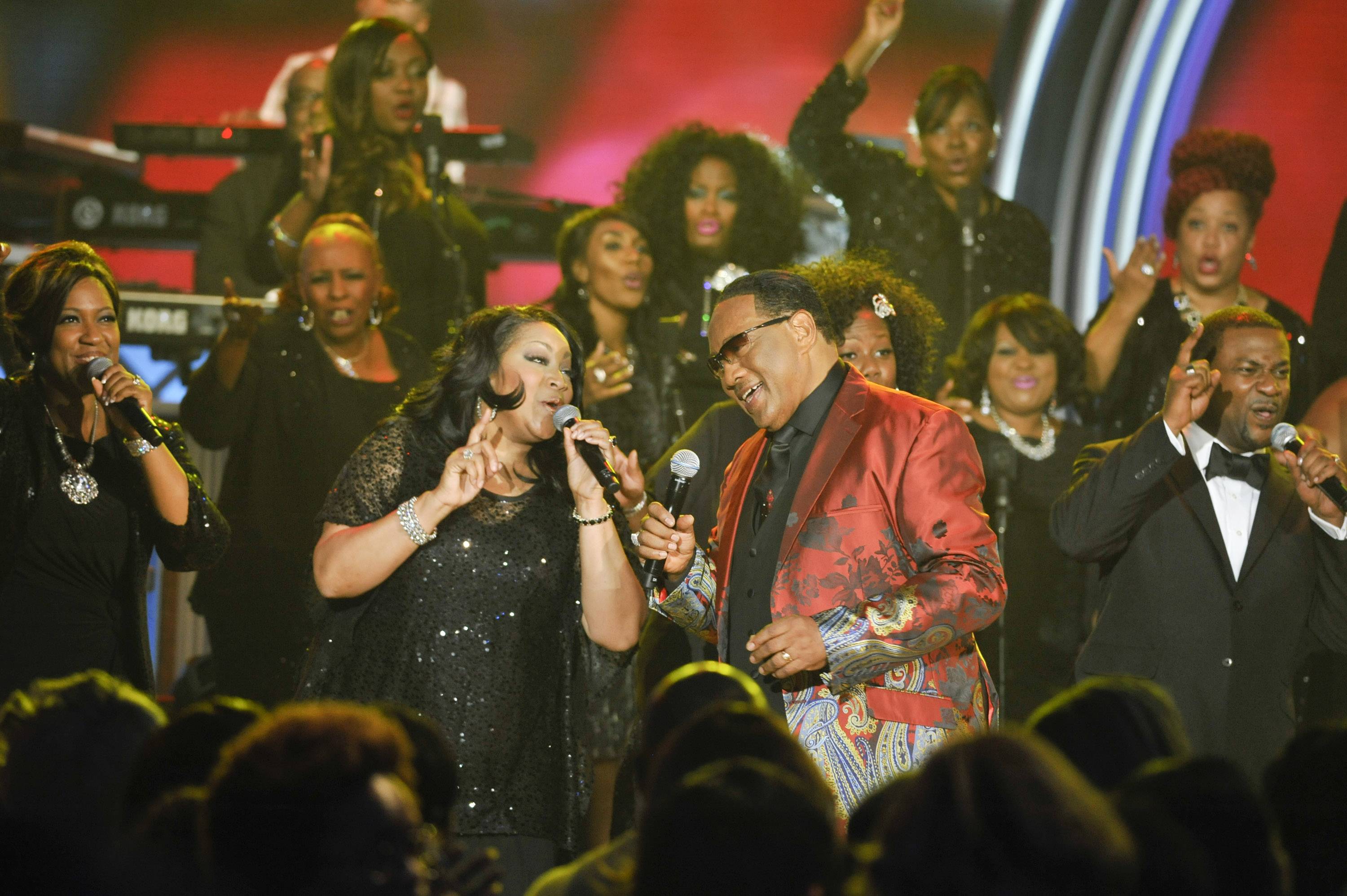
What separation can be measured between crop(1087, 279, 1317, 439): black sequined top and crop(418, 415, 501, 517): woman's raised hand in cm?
288

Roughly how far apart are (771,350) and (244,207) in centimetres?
357

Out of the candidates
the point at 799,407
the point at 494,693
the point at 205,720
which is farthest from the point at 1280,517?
the point at 205,720

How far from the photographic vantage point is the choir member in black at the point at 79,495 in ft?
10.7

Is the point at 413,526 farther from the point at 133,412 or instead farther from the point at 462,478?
the point at 133,412

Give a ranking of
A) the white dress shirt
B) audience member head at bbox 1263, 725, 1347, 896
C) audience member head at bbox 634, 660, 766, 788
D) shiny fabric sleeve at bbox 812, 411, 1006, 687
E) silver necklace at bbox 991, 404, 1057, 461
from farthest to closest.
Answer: silver necklace at bbox 991, 404, 1057, 461
the white dress shirt
shiny fabric sleeve at bbox 812, 411, 1006, 687
audience member head at bbox 634, 660, 766, 788
audience member head at bbox 1263, 725, 1347, 896

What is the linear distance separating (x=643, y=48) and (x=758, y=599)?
375cm

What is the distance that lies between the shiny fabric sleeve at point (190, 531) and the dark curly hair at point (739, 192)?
8.05 feet

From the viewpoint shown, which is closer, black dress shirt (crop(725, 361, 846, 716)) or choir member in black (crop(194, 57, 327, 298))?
black dress shirt (crop(725, 361, 846, 716))

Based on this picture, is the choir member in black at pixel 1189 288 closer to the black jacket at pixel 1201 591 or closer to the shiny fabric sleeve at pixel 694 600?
the black jacket at pixel 1201 591

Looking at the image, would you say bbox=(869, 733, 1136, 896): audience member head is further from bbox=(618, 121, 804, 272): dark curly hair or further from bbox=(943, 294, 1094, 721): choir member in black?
bbox=(618, 121, 804, 272): dark curly hair

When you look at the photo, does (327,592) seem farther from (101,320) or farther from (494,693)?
(101,320)

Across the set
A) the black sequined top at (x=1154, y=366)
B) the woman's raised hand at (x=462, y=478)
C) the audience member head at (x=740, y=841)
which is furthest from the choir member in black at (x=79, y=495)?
the black sequined top at (x=1154, y=366)

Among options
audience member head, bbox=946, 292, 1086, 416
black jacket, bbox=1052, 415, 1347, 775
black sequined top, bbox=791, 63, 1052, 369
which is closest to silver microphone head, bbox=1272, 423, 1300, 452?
black jacket, bbox=1052, 415, 1347, 775

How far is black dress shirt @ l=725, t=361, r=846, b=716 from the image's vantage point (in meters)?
3.03
